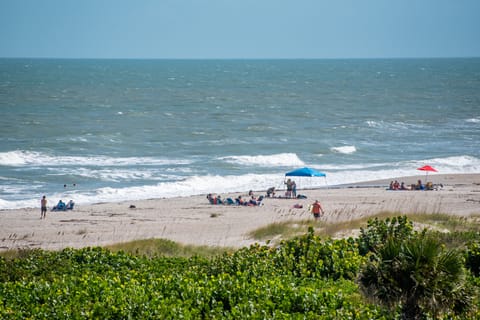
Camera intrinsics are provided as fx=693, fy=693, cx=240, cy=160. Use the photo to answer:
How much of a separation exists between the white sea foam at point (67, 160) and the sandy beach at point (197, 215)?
1057cm

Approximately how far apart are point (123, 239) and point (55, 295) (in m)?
12.7

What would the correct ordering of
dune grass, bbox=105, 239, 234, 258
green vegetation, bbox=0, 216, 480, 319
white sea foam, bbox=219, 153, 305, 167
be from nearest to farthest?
green vegetation, bbox=0, 216, 480, 319 → dune grass, bbox=105, 239, 234, 258 → white sea foam, bbox=219, 153, 305, 167

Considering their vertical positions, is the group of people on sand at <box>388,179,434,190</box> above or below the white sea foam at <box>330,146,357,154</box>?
below

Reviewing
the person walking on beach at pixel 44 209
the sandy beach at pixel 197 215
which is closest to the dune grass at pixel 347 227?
the sandy beach at pixel 197 215

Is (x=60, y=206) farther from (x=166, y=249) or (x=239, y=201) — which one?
(x=166, y=249)

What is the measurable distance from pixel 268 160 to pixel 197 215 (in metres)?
17.6

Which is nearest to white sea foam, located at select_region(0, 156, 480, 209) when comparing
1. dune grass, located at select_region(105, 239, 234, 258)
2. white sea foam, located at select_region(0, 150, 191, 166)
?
white sea foam, located at select_region(0, 150, 191, 166)

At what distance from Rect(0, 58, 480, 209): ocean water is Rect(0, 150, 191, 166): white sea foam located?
64mm

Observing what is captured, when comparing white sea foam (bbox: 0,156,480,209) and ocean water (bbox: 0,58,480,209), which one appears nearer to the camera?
white sea foam (bbox: 0,156,480,209)

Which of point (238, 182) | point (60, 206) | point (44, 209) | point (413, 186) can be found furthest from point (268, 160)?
point (44, 209)

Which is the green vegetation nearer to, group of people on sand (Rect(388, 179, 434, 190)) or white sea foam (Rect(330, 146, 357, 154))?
group of people on sand (Rect(388, 179, 434, 190))

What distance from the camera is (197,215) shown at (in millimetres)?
27984

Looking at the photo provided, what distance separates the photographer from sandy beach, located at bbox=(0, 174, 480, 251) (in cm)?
2205

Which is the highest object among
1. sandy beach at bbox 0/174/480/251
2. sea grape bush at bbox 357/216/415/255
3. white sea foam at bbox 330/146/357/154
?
white sea foam at bbox 330/146/357/154
